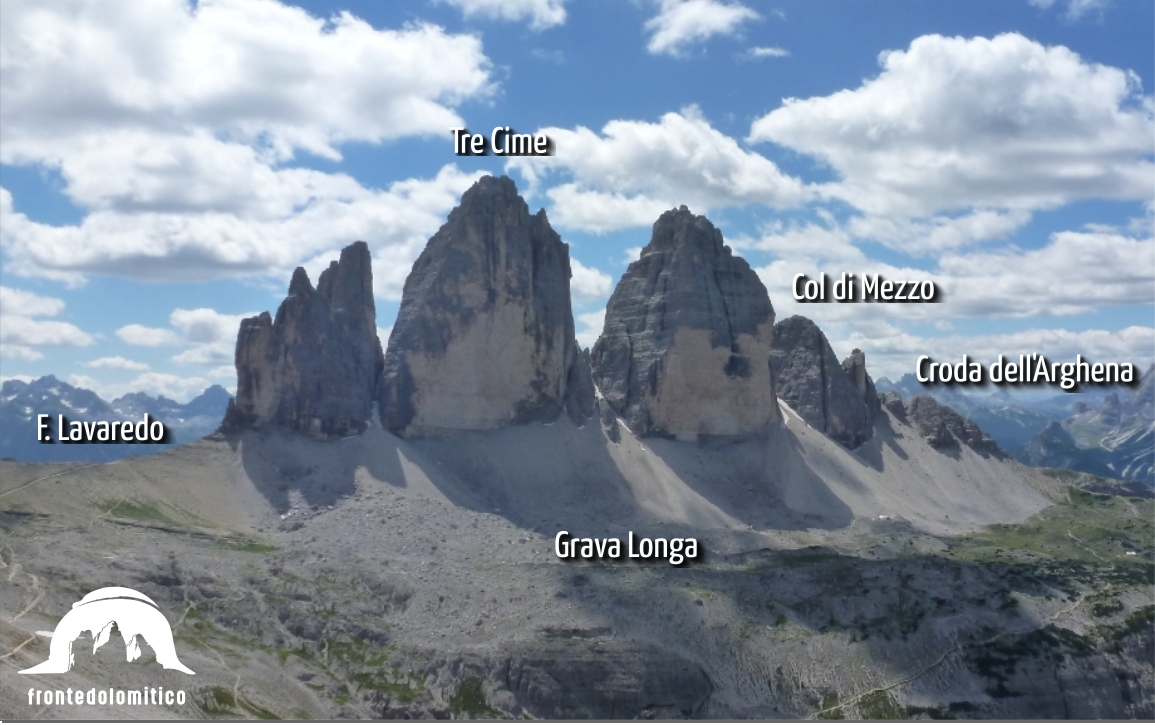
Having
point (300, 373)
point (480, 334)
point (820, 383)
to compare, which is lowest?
point (300, 373)

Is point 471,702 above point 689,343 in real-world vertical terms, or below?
below

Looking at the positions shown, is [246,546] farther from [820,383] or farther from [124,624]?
[820,383]

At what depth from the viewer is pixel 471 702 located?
82812 millimetres

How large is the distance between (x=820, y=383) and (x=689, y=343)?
32.6 m

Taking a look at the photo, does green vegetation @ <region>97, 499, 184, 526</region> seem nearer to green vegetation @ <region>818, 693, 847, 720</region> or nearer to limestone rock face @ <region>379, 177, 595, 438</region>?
limestone rock face @ <region>379, 177, 595, 438</region>

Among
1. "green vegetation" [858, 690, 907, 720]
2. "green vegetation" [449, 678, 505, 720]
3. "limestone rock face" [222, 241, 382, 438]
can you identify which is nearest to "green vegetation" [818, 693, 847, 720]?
"green vegetation" [858, 690, 907, 720]

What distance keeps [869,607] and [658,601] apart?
1712 cm

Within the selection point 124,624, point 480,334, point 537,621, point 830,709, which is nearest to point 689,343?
point 480,334

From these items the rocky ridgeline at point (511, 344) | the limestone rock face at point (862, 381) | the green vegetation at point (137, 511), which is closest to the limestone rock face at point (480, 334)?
the rocky ridgeline at point (511, 344)

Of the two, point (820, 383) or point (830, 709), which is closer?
point (830, 709)

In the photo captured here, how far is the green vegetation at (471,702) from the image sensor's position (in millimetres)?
81938

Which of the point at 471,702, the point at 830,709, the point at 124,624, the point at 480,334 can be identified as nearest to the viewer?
the point at 124,624

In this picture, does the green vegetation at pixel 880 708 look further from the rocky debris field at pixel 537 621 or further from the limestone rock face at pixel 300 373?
the limestone rock face at pixel 300 373

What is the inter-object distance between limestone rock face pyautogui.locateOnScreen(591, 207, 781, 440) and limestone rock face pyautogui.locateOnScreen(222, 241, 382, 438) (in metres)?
38.6
